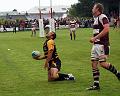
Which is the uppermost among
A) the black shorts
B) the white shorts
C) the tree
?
the white shorts

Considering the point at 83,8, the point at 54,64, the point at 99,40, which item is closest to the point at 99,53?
the point at 99,40

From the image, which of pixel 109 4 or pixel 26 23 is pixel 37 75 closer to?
pixel 26 23

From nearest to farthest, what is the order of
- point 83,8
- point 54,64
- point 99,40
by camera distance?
1. point 99,40
2. point 54,64
3. point 83,8

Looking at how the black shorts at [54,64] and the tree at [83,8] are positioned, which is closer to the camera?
the black shorts at [54,64]

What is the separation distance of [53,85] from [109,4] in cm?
8027

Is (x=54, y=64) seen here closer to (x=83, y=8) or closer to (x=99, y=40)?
(x=99, y=40)

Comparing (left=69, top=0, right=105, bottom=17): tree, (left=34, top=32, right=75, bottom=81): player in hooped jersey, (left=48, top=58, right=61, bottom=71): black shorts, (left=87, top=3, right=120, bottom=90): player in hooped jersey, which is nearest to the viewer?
(left=87, top=3, right=120, bottom=90): player in hooped jersey

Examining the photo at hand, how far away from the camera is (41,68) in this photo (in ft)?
58.0

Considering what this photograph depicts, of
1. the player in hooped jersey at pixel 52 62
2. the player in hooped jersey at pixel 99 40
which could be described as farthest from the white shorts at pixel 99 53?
the player in hooped jersey at pixel 52 62

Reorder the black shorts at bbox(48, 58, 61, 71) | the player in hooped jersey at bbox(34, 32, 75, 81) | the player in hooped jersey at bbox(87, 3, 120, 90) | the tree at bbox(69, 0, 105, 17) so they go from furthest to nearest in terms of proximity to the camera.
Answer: the tree at bbox(69, 0, 105, 17) < the black shorts at bbox(48, 58, 61, 71) < the player in hooped jersey at bbox(34, 32, 75, 81) < the player in hooped jersey at bbox(87, 3, 120, 90)

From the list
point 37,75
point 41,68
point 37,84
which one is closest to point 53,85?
point 37,84

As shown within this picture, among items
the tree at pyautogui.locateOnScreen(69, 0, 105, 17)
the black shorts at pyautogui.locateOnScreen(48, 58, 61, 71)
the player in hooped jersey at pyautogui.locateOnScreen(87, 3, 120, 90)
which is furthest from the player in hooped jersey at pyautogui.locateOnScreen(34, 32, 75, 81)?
the tree at pyautogui.locateOnScreen(69, 0, 105, 17)

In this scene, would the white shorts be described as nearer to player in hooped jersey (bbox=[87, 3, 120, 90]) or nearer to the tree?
player in hooped jersey (bbox=[87, 3, 120, 90])

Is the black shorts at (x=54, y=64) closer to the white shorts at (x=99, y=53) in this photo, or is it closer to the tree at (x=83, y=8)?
the white shorts at (x=99, y=53)
